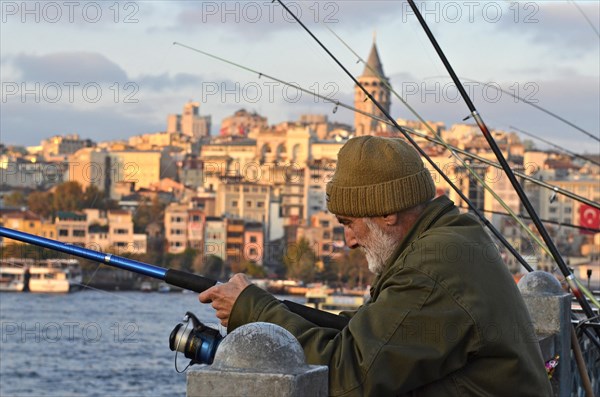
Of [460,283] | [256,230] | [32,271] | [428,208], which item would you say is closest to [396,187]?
[428,208]

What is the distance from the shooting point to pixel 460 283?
2246 millimetres

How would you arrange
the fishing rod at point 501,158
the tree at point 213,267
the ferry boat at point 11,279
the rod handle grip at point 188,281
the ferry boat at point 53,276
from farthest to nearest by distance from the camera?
1. the ferry boat at point 11,279
2. the ferry boat at point 53,276
3. the tree at point 213,267
4. the fishing rod at point 501,158
5. the rod handle grip at point 188,281

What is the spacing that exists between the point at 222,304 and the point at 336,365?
297mm

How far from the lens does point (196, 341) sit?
8.42ft

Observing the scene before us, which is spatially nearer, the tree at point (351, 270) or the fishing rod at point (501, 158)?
the fishing rod at point (501, 158)

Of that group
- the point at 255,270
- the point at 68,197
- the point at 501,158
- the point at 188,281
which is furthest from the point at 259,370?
the point at 68,197

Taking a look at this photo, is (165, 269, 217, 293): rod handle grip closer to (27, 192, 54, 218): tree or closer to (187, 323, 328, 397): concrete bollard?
(187, 323, 328, 397): concrete bollard

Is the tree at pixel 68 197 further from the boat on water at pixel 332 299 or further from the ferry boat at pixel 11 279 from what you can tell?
the boat on water at pixel 332 299

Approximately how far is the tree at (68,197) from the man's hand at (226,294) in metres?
69.3

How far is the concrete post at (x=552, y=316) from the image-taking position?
432cm

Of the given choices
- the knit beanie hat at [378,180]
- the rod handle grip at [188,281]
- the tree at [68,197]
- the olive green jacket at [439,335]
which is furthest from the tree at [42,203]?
the olive green jacket at [439,335]

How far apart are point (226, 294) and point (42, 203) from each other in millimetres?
70268

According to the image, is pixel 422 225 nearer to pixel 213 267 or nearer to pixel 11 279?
pixel 213 267

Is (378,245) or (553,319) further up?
(378,245)
